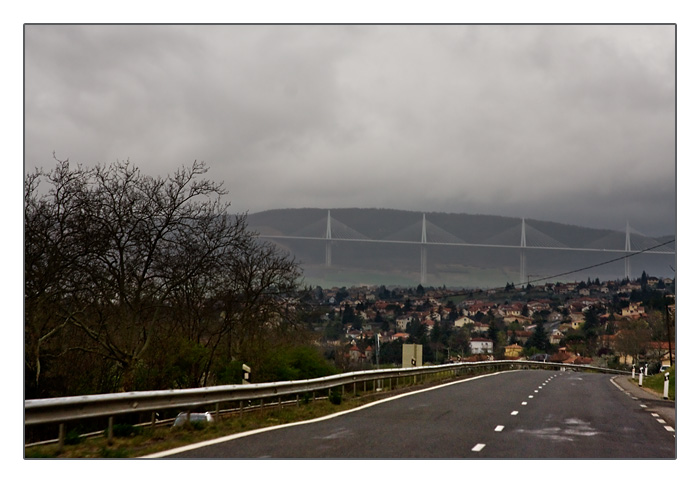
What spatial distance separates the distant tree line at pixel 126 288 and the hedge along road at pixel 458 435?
8.99m

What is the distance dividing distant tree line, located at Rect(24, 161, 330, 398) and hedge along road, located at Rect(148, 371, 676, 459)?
29.5ft

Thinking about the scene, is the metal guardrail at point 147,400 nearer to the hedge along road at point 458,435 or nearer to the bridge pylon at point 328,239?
the hedge along road at point 458,435

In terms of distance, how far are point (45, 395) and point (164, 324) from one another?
6451mm

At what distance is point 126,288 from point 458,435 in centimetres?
1558

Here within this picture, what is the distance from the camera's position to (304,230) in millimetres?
144125

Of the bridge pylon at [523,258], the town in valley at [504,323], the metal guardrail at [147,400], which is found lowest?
the town in valley at [504,323]

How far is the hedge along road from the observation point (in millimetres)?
11609

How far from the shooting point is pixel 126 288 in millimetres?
26766

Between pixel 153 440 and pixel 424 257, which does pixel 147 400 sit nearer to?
pixel 153 440

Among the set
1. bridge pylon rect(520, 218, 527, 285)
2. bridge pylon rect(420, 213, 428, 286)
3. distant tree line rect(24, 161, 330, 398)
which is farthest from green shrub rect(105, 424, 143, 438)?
bridge pylon rect(420, 213, 428, 286)

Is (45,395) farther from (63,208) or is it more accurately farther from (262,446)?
(262,446)

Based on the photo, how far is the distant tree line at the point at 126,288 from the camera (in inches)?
901

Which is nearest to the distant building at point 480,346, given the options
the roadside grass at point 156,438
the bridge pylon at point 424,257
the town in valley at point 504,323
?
the town in valley at point 504,323

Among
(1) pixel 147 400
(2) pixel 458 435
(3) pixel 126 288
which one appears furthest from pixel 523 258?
(1) pixel 147 400
